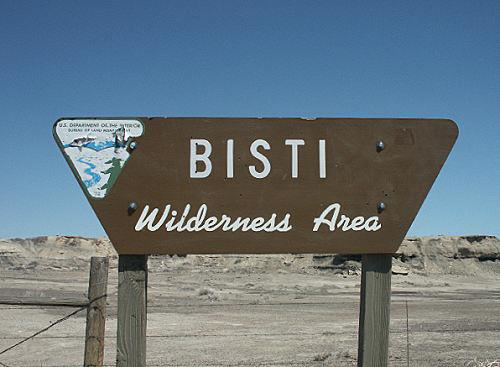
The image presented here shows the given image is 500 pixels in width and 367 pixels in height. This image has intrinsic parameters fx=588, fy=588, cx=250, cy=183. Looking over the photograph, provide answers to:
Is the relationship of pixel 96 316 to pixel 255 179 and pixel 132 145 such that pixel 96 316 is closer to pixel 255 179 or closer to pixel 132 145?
pixel 132 145

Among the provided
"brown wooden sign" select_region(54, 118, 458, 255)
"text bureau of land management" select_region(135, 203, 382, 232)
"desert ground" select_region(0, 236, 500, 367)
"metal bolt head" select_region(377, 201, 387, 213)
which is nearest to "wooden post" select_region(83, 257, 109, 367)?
"brown wooden sign" select_region(54, 118, 458, 255)

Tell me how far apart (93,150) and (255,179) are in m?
0.94

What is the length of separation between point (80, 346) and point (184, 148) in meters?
9.52

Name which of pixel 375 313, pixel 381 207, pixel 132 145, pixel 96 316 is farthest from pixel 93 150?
pixel 375 313

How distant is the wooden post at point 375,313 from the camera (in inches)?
135

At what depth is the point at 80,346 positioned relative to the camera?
11758mm

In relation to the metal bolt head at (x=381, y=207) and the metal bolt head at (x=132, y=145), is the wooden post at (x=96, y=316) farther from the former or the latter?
the metal bolt head at (x=381, y=207)

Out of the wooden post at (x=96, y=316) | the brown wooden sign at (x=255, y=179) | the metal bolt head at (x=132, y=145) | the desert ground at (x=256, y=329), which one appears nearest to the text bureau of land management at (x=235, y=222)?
the brown wooden sign at (x=255, y=179)

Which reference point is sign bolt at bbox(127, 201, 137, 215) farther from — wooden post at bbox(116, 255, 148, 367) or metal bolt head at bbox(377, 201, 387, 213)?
metal bolt head at bbox(377, 201, 387, 213)

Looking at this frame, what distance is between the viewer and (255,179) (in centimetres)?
343

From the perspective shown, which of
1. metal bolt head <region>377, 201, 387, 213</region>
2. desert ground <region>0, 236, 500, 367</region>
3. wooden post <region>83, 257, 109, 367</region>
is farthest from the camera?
desert ground <region>0, 236, 500, 367</region>

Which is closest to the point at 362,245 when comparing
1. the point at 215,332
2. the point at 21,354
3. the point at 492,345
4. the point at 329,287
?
the point at 21,354

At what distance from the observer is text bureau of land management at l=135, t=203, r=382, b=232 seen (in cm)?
337

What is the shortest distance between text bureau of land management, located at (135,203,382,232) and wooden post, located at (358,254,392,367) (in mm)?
239
